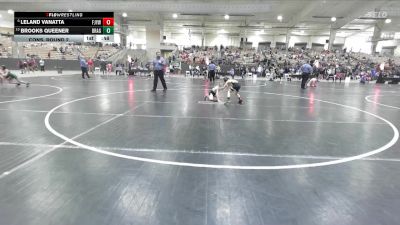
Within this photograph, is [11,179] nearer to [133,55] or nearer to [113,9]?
[113,9]

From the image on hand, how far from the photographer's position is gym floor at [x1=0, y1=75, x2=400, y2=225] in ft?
9.90

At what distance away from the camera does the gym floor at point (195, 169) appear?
9.90 feet

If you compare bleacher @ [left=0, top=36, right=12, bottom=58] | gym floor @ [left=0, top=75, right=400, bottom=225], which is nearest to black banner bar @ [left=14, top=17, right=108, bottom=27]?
gym floor @ [left=0, top=75, right=400, bottom=225]

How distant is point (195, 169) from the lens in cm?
418

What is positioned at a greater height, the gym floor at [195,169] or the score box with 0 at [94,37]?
the score box with 0 at [94,37]

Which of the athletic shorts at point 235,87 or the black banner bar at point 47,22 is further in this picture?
the black banner bar at point 47,22
